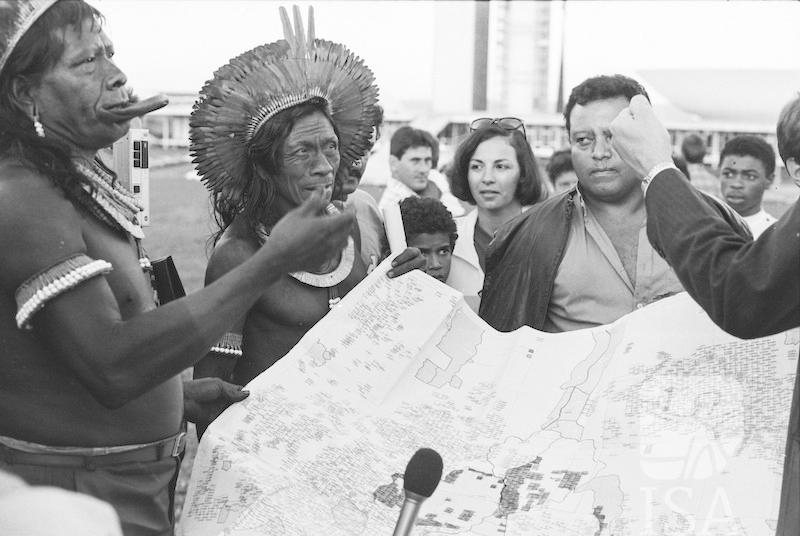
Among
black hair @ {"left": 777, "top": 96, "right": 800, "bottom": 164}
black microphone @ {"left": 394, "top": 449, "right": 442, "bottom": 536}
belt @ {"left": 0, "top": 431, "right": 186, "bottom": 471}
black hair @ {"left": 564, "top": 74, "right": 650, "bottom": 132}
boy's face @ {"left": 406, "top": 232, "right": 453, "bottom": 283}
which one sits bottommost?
belt @ {"left": 0, "top": 431, "right": 186, "bottom": 471}

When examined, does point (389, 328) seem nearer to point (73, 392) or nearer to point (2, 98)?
point (73, 392)

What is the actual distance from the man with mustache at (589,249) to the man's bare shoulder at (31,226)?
170cm

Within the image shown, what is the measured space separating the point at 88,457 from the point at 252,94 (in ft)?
3.51

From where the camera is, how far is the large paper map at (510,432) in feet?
6.33

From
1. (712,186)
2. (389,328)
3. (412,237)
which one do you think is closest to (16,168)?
(389,328)

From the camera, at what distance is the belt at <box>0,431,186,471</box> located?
1673 millimetres

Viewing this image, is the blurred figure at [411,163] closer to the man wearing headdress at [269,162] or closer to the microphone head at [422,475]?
the man wearing headdress at [269,162]

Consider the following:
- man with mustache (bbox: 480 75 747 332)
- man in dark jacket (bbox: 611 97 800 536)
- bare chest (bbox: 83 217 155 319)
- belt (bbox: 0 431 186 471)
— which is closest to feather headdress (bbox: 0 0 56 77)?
bare chest (bbox: 83 217 155 319)

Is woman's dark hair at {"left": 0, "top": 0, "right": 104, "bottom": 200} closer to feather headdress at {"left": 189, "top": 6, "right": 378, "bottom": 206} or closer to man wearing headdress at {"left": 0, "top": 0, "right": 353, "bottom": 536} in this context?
man wearing headdress at {"left": 0, "top": 0, "right": 353, "bottom": 536}

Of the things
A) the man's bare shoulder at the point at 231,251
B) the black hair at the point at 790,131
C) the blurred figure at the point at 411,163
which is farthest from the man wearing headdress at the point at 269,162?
the blurred figure at the point at 411,163

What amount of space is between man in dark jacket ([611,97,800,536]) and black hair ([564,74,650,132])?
110 centimetres

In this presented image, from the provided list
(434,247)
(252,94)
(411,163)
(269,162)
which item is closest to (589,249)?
(434,247)

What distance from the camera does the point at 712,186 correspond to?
12914 mm

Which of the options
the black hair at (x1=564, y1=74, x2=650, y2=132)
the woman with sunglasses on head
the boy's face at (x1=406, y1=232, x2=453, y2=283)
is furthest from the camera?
the woman with sunglasses on head
